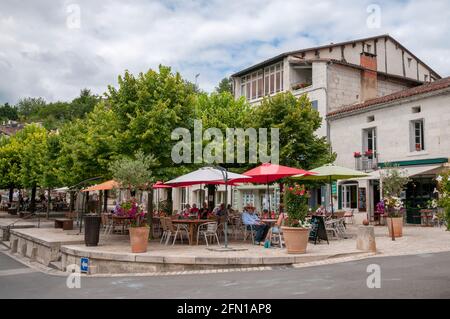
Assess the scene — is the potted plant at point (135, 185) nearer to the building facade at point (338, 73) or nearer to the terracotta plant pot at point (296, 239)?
the terracotta plant pot at point (296, 239)

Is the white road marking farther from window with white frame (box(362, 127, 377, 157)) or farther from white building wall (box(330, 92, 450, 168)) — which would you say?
window with white frame (box(362, 127, 377, 157))

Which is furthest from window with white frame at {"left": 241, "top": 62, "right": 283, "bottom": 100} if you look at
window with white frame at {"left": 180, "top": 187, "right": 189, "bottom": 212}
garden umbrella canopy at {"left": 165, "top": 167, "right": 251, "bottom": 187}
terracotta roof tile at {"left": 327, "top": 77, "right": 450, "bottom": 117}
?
garden umbrella canopy at {"left": 165, "top": 167, "right": 251, "bottom": 187}

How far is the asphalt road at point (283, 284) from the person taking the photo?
22.5ft

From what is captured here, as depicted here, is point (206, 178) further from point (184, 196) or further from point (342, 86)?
point (184, 196)

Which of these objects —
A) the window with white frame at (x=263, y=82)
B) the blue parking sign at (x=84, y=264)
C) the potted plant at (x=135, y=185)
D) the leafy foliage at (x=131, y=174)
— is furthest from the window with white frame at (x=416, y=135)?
the blue parking sign at (x=84, y=264)

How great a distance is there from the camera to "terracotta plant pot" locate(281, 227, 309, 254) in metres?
10.6

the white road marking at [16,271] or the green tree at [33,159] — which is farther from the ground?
the green tree at [33,159]

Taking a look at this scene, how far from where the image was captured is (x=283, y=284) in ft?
25.2

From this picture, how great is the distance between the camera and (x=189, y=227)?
13.1 metres

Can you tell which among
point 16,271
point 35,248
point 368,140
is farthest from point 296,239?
point 368,140

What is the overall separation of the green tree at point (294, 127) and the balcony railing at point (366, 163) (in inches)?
184

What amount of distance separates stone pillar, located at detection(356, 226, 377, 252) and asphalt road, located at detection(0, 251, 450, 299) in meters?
→ 0.93

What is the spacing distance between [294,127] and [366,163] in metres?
6.62

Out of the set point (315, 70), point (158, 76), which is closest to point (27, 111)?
point (315, 70)
